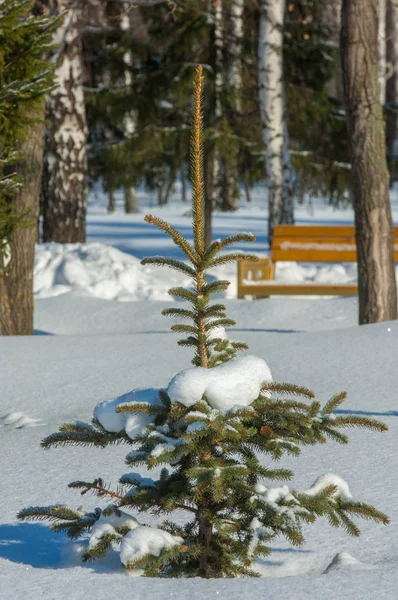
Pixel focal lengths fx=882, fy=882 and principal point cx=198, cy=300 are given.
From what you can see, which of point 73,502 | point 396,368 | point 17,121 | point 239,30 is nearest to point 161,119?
point 239,30

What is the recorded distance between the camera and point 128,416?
2688mm

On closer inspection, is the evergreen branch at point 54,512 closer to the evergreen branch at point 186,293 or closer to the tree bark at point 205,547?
the tree bark at point 205,547

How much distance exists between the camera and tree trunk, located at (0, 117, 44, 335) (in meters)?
7.15

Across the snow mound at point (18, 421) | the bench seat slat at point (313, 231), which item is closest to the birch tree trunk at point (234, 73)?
the bench seat slat at point (313, 231)

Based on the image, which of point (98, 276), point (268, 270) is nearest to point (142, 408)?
point (268, 270)

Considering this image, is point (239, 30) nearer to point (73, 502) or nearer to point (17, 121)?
point (17, 121)

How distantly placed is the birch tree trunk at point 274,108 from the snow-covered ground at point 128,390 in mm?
2934

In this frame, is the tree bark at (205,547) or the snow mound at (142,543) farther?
the tree bark at (205,547)

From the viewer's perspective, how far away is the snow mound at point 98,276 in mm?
10430

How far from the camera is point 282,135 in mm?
13195

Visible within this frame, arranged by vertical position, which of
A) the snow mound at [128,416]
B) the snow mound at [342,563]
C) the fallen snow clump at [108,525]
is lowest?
the snow mound at [342,563]

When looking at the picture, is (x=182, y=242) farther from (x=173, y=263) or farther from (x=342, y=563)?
(x=342, y=563)

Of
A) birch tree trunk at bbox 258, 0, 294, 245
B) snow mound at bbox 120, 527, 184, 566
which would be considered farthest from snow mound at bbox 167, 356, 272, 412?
birch tree trunk at bbox 258, 0, 294, 245

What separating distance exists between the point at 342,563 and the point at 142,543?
626mm
